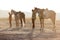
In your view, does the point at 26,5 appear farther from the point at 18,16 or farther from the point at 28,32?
the point at 28,32

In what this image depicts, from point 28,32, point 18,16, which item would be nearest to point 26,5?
point 18,16

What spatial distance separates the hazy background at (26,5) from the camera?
1.54 metres

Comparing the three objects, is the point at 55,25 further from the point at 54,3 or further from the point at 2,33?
the point at 2,33

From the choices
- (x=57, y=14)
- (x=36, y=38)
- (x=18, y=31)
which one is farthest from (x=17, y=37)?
(x=57, y=14)

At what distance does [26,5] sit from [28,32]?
22cm

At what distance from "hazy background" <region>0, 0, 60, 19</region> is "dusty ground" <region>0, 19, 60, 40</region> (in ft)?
0.22

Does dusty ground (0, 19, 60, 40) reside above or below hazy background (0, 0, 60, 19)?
below

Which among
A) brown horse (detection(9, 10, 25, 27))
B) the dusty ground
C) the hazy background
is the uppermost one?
the hazy background

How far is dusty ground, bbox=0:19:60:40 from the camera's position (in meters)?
1.53

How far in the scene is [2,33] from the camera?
62.2 inches

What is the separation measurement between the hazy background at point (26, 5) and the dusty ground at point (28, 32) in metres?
0.07

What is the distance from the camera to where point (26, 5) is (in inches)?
62.1

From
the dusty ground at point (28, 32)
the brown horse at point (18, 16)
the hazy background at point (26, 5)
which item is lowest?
the dusty ground at point (28, 32)

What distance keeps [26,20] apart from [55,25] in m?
0.24
